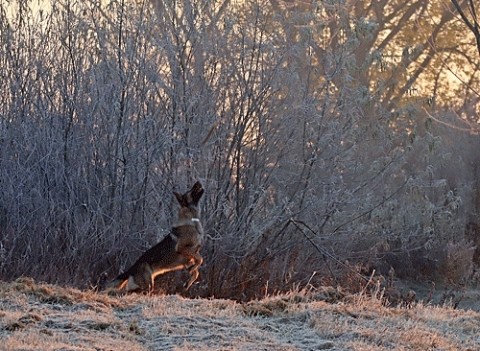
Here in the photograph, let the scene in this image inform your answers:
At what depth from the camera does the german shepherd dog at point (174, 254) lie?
10.5 metres

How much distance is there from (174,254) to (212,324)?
8.85 ft

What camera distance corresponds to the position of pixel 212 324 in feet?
26.5

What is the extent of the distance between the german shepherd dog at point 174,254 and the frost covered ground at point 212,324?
100 centimetres

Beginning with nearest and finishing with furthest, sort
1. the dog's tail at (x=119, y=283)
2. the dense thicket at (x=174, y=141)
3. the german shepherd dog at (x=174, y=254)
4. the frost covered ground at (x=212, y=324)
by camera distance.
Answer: the frost covered ground at (x=212, y=324) < the dog's tail at (x=119, y=283) < the german shepherd dog at (x=174, y=254) < the dense thicket at (x=174, y=141)

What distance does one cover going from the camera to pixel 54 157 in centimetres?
1207

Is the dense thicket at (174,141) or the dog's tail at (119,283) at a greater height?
the dense thicket at (174,141)

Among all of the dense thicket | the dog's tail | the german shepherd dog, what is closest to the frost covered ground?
the dog's tail

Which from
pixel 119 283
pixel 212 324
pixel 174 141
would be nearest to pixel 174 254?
pixel 119 283

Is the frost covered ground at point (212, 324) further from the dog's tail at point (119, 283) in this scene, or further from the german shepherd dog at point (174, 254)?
the german shepherd dog at point (174, 254)

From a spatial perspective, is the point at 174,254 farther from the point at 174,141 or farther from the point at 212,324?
the point at 212,324

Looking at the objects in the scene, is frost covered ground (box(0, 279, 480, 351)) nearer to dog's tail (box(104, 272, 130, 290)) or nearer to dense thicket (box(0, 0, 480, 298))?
dog's tail (box(104, 272, 130, 290))

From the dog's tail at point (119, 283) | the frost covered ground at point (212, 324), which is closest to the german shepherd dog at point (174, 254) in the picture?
the dog's tail at point (119, 283)

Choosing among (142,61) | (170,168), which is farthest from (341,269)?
(142,61)

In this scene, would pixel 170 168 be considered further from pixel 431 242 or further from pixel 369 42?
pixel 369 42
